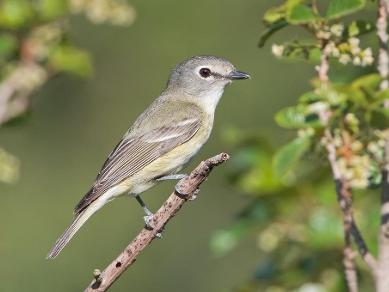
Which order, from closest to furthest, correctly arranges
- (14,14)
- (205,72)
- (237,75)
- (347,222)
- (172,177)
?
(347,222) → (14,14) → (172,177) → (237,75) → (205,72)

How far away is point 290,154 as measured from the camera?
3.41m

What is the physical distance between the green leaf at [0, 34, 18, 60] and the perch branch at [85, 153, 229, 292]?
1.49 metres

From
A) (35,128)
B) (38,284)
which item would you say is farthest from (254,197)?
(35,128)

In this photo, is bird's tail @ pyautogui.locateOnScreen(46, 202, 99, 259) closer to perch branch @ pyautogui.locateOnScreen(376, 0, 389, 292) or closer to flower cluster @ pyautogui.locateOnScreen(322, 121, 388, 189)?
flower cluster @ pyautogui.locateOnScreen(322, 121, 388, 189)

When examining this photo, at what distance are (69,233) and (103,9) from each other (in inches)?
42.1

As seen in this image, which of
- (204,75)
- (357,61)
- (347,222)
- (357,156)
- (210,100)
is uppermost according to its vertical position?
(204,75)

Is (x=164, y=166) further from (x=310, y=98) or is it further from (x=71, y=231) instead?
(x=310, y=98)

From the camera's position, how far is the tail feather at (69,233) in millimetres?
4077

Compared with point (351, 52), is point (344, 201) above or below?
below

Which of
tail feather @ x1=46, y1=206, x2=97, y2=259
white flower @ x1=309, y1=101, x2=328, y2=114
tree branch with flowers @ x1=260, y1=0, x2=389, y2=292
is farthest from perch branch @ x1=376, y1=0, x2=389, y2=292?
tail feather @ x1=46, y1=206, x2=97, y2=259

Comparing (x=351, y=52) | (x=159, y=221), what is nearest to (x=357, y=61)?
(x=351, y=52)

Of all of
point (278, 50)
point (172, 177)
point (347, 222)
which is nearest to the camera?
point (347, 222)

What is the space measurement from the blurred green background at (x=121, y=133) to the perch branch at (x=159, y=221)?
4.87m

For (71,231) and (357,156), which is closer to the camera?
(357,156)
